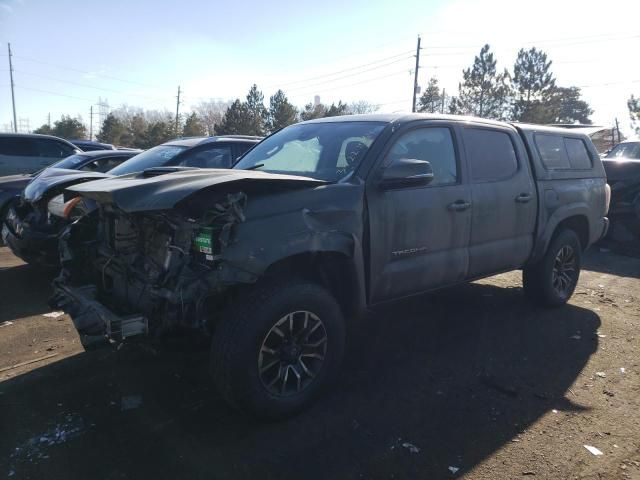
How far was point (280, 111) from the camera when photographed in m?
36.9

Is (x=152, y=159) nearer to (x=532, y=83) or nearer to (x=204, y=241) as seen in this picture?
(x=204, y=241)

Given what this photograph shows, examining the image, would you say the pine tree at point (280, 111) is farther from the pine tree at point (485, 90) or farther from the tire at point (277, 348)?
the tire at point (277, 348)

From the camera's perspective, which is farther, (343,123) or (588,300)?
(588,300)

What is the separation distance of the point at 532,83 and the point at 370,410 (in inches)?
1716

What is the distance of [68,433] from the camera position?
9.81ft

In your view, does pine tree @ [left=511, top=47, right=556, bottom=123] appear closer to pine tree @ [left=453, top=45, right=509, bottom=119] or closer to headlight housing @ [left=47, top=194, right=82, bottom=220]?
pine tree @ [left=453, top=45, right=509, bottom=119]

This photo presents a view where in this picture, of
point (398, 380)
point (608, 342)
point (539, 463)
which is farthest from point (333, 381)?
point (608, 342)

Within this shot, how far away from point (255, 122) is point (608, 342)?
3523 cm

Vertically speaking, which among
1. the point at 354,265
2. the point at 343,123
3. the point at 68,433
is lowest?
the point at 68,433

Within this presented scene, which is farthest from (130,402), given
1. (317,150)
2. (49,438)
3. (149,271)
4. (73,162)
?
(73,162)

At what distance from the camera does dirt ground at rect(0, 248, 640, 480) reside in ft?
8.95

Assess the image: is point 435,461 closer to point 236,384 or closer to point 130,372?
point 236,384

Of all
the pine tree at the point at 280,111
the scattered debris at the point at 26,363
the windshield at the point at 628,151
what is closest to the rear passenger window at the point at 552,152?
the scattered debris at the point at 26,363

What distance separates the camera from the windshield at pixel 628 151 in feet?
35.2
